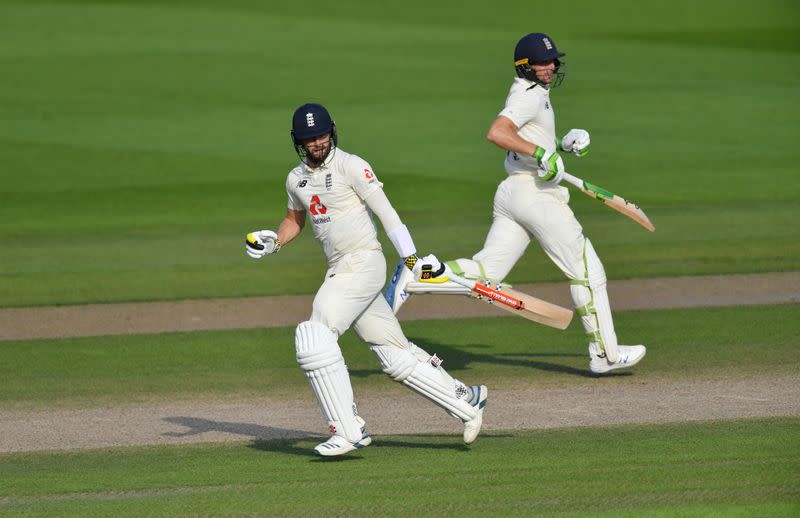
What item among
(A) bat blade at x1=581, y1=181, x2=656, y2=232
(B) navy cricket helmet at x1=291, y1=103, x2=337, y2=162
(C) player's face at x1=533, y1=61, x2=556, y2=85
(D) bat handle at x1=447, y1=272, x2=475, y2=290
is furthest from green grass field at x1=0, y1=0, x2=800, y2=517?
(C) player's face at x1=533, y1=61, x2=556, y2=85

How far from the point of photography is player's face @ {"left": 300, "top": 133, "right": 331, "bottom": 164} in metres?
7.62

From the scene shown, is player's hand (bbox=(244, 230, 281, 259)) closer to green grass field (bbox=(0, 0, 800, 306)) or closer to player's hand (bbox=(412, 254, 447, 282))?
player's hand (bbox=(412, 254, 447, 282))

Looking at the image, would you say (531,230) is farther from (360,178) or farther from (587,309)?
(360,178)

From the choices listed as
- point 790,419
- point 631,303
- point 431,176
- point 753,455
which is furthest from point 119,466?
point 431,176

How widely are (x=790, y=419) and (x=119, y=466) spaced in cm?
391

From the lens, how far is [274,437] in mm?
8359

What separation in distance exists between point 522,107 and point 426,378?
2.66 meters

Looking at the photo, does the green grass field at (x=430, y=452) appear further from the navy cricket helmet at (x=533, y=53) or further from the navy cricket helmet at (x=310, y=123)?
the navy cricket helmet at (x=533, y=53)

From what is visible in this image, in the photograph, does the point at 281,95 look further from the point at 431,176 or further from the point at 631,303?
the point at 631,303

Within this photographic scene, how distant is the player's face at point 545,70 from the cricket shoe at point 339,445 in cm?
330

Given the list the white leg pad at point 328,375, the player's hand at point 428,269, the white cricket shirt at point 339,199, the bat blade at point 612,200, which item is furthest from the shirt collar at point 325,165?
the bat blade at point 612,200

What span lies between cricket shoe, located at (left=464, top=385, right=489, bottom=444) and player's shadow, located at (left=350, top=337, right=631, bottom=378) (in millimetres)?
2124

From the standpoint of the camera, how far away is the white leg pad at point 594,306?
970cm

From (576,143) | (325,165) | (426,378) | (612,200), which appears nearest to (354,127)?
(576,143)
